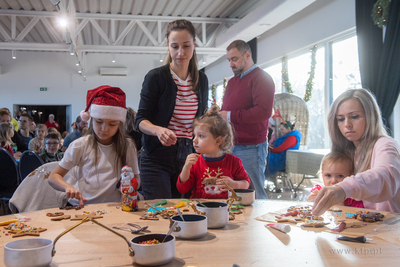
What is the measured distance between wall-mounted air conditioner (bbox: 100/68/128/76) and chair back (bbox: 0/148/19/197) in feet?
33.1

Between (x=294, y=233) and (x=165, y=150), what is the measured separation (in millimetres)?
1017

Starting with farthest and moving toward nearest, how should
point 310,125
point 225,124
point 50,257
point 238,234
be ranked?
point 310,125 → point 225,124 → point 238,234 → point 50,257

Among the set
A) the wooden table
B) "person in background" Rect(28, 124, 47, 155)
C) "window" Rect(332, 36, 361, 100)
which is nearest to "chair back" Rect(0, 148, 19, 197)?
"person in background" Rect(28, 124, 47, 155)

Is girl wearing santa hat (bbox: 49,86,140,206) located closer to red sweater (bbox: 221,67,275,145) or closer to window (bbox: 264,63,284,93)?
red sweater (bbox: 221,67,275,145)

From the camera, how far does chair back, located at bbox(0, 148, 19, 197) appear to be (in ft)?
12.9

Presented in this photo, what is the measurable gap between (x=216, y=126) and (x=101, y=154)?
71 centimetres

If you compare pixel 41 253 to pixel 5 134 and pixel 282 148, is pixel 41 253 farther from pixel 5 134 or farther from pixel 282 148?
pixel 282 148

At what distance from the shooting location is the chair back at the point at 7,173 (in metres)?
3.93

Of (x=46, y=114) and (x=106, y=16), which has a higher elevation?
(x=106, y=16)

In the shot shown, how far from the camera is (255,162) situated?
2689 mm

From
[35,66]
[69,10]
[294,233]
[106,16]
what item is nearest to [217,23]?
[106,16]

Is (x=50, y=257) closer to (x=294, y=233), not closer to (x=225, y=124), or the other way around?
(x=294, y=233)

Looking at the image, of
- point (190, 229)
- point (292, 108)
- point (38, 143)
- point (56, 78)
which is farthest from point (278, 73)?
point (56, 78)

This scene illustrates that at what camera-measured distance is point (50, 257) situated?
0.84 meters
